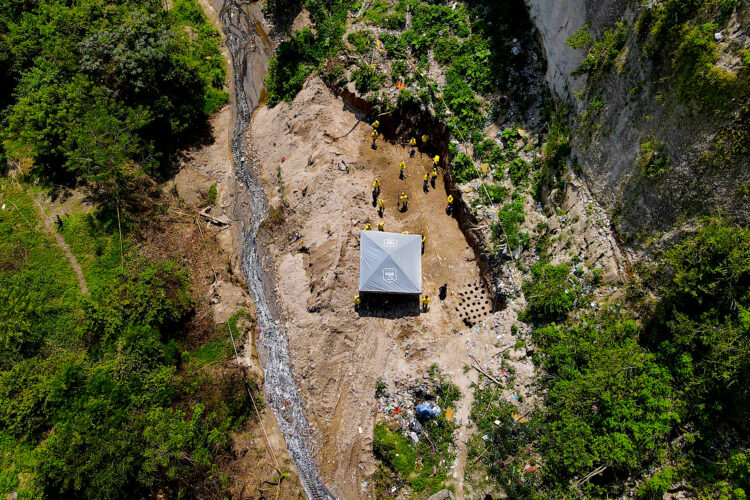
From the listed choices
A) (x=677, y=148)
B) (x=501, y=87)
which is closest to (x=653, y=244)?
(x=677, y=148)

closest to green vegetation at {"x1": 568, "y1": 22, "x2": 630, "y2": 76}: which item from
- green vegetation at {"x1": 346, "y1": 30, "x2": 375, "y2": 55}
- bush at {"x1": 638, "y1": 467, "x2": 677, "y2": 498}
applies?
green vegetation at {"x1": 346, "y1": 30, "x2": 375, "y2": 55}

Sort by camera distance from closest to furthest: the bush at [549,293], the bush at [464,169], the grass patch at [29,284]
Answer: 1. the bush at [549,293]
2. the grass patch at [29,284]
3. the bush at [464,169]

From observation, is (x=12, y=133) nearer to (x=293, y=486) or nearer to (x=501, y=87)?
(x=293, y=486)

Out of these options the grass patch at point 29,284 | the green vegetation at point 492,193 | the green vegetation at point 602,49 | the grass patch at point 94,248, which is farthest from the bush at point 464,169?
the grass patch at point 29,284

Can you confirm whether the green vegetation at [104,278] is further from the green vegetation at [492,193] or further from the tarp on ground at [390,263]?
the green vegetation at [492,193]

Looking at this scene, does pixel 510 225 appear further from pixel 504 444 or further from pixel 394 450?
pixel 394 450

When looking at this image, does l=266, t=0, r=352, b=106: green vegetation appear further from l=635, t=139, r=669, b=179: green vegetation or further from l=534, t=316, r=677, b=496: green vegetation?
l=534, t=316, r=677, b=496: green vegetation
